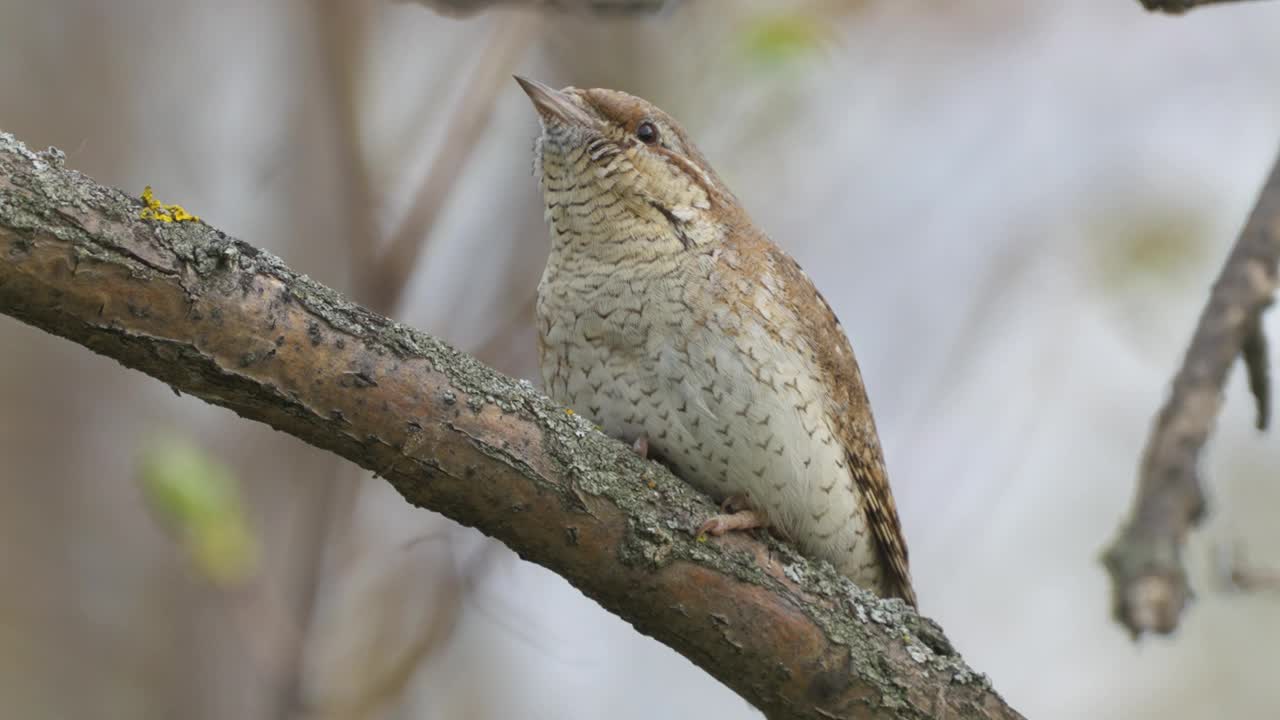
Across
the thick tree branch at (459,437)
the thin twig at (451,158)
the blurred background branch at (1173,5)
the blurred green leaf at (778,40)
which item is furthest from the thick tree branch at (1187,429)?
the thin twig at (451,158)

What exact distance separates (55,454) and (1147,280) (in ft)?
18.3

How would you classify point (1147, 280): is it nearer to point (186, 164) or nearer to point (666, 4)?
point (666, 4)

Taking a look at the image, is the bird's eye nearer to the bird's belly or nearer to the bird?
the bird

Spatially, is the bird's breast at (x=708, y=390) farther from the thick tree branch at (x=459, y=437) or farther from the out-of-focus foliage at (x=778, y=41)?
the out-of-focus foliage at (x=778, y=41)

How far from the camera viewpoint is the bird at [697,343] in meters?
3.64

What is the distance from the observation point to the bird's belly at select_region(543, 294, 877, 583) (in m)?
3.62

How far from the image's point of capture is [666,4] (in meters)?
4.26

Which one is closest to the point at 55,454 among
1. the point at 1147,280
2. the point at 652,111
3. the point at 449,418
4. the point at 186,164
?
the point at 186,164

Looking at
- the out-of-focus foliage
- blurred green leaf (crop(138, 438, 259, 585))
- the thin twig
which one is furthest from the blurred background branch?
blurred green leaf (crop(138, 438, 259, 585))

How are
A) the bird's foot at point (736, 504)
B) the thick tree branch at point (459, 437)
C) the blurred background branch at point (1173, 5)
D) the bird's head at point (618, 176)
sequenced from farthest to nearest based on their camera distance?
the bird's head at point (618, 176) < the bird's foot at point (736, 504) < the blurred background branch at point (1173, 5) < the thick tree branch at point (459, 437)

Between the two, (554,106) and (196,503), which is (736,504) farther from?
(196,503)

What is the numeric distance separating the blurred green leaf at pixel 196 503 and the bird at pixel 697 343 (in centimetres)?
116

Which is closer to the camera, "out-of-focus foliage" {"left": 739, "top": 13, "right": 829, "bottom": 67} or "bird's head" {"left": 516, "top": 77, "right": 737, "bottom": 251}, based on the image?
"bird's head" {"left": 516, "top": 77, "right": 737, "bottom": 251}

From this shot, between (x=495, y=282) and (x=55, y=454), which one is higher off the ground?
(x=495, y=282)
